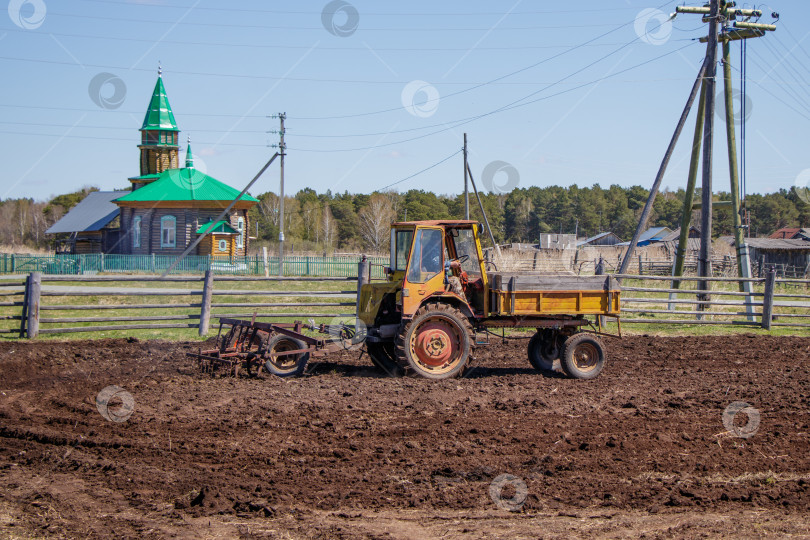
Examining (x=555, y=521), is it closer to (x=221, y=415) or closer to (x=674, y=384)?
(x=221, y=415)

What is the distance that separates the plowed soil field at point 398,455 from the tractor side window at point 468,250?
1542 mm

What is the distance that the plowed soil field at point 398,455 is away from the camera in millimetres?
4777

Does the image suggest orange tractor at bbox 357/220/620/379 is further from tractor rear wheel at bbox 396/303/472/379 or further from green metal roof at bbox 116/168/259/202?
green metal roof at bbox 116/168/259/202

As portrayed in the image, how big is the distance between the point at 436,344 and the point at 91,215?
1795 inches

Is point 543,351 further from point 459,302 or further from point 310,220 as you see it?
point 310,220

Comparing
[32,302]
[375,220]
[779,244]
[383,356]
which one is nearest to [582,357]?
[383,356]

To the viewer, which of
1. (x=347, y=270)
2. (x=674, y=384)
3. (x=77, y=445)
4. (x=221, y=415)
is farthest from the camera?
(x=347, y=270)

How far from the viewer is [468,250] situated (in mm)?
9820

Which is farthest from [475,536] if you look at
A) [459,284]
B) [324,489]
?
[459,284]

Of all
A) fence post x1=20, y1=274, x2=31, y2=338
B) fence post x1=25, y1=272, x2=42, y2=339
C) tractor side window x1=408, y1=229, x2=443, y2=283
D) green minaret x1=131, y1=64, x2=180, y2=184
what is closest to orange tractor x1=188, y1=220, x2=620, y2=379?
tractor side window x1=408, y1=229, x2=443, y2=283

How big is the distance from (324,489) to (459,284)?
15.8 ft

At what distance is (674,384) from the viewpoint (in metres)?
9.45

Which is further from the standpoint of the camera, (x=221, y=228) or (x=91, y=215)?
(x=91, y=215)

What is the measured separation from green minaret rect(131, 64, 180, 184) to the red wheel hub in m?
43.3
